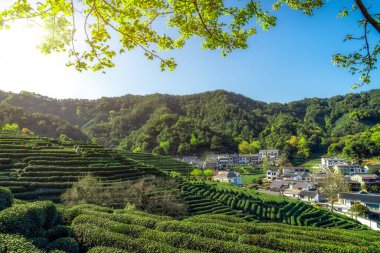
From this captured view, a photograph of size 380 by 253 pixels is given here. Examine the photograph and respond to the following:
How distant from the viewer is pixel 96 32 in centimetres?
396

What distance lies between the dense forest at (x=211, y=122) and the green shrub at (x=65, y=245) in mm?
89062

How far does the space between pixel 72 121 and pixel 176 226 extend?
161 m

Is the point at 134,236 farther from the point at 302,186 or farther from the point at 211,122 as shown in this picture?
the point at 211,122

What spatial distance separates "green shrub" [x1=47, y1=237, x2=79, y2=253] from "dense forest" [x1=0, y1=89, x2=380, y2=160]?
3506 inches

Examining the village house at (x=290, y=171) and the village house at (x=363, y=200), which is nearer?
the village house at (x=363, y=200)

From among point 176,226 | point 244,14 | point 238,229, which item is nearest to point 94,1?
point 244,14

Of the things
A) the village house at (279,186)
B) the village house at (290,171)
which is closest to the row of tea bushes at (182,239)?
the village house at (279,186)

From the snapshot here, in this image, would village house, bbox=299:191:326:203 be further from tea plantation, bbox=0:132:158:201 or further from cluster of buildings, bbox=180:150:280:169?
cluster of buildings, bbox=180:150:280:169

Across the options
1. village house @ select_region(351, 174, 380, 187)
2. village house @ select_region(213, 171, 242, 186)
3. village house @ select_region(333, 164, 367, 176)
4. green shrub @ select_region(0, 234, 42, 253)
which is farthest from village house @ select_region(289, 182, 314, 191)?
green shrub @ select_region(0, 234, 42, 253)

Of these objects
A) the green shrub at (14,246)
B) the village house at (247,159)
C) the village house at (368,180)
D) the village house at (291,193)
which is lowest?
the village house at (291,193)

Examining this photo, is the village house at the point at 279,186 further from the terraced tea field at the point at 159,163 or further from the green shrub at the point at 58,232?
the green shrub at the point at 58,232

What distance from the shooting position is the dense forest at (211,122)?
98.1m

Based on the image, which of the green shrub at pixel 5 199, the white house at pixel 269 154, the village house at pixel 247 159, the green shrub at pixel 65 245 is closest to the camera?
the green shrub at pixel 65 245

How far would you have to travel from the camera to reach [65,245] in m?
8.81
